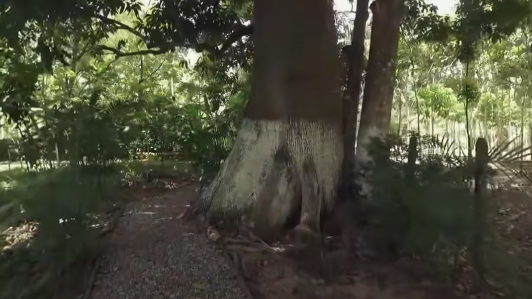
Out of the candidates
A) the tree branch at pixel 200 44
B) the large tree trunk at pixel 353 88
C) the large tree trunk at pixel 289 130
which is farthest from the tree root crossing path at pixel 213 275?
the tree branch at pixel 200 44

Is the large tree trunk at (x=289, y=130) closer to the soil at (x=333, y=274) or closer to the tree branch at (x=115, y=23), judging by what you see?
the soil at (x=333, y=274)

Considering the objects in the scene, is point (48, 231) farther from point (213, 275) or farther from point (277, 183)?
point (277, 183)

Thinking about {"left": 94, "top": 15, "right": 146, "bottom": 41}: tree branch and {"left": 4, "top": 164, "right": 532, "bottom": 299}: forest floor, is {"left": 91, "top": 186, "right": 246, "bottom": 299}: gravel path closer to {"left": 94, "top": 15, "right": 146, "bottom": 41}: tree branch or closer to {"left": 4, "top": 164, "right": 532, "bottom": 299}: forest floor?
{"left": 4, "top": 164, "right": 532, "bottom": 299}: forest floor

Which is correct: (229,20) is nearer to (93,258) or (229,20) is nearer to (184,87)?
(93,258)

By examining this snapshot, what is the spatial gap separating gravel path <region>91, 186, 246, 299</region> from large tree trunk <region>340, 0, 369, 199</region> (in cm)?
186

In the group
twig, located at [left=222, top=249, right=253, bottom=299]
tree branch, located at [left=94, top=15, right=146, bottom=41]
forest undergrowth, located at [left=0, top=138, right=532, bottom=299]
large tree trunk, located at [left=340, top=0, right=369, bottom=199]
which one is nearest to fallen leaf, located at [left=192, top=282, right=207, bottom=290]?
twig, located at [left=222, top=249, right=253, bottom=299]

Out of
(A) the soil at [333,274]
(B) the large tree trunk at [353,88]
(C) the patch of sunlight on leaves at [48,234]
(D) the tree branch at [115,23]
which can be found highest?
(D) the tree branch at [115,23]

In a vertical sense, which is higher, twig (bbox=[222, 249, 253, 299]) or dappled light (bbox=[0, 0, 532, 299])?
dappled light (bbox=[0, 0, 532, 299])

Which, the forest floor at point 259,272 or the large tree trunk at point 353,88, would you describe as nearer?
the forest floor at point 259,272

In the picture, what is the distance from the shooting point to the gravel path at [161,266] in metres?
4.45

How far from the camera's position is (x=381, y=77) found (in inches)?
247

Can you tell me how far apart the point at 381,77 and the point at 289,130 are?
1263mm

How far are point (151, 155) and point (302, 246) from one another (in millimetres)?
6273

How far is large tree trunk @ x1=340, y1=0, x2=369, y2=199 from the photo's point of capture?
6.35 m
